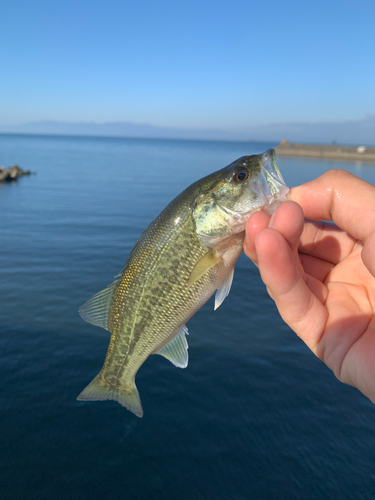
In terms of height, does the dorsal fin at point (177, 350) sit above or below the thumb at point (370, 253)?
below

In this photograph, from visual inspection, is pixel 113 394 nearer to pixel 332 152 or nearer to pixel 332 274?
pixel 332 274

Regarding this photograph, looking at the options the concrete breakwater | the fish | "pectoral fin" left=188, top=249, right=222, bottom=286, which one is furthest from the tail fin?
the concrete breakwater

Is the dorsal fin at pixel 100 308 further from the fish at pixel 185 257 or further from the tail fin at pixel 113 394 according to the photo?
the tail fin at pixel 113 394

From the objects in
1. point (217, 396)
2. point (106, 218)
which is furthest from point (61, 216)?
point (217, 396)

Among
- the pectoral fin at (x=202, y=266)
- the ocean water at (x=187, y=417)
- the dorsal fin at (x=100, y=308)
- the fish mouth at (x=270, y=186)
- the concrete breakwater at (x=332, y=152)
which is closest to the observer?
the fish mouth at (x=270, y=186)

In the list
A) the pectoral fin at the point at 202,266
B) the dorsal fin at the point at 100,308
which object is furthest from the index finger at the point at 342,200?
the dorsal fin at the point at 100,308

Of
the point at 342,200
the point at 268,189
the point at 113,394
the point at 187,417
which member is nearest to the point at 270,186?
the point at 268,189

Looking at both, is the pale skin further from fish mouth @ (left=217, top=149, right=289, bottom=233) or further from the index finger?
fish mouth @ (left=217, top=149, right=289, bottom=233)
